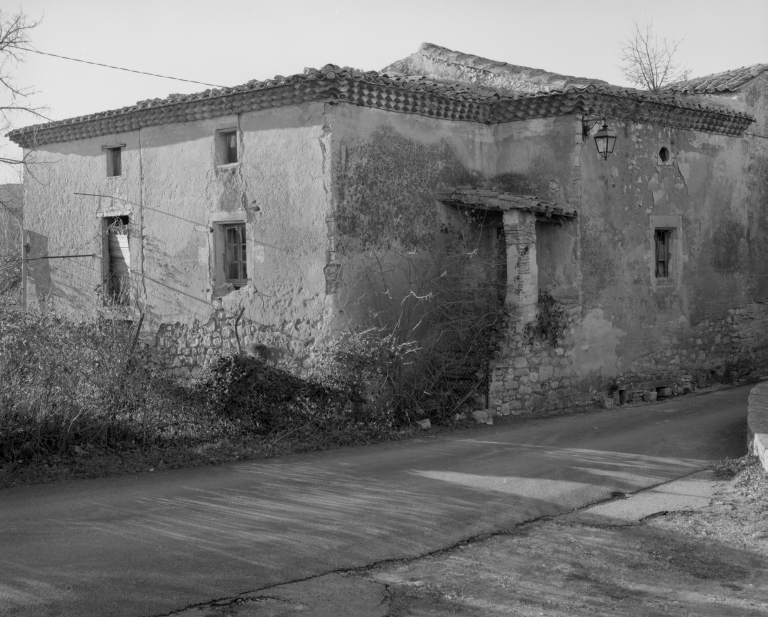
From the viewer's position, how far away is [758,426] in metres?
10.2

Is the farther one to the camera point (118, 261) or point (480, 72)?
point (480, 72)

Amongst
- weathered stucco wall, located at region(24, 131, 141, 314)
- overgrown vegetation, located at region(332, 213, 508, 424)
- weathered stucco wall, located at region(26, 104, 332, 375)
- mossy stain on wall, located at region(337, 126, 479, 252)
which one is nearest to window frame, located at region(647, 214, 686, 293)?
overgrown vegetation, located at region(332, 213, 508, 424)

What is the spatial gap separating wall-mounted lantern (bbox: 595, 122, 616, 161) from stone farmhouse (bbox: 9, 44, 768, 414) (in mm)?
422

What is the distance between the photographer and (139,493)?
8562 millimetres

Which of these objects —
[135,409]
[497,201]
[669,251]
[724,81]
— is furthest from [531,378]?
[724,81]

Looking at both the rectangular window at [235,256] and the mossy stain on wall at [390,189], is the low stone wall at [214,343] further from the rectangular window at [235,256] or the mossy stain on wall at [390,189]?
the mossy stain on wall at [390,189]

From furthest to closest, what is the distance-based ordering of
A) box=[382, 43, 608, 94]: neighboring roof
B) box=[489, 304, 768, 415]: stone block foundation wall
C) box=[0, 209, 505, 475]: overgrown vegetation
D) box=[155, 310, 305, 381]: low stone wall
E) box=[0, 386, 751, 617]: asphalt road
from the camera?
box=[382, 43, 608, 94]: neighboring roof < box=[489, 304, 768, 415]: stone block foundation wall < box=[155, 310, 305, 381]: low stone wall < box=[0, 209, 505, 475]: overgrown vegetation < box=[0, 386, 751, 617]: asphalt road

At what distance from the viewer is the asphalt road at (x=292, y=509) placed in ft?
19.7

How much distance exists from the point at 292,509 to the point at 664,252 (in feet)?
38.9

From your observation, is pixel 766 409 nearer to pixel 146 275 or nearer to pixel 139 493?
pixel 139 493

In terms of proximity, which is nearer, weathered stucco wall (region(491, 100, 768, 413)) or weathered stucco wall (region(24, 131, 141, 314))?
weathered stucco wall (region(491, 100, 768, 413))

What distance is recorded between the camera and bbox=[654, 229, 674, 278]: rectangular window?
1725 cm

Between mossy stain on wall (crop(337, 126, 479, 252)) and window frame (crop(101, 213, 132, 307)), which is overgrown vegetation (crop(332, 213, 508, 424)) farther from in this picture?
window frame (crop(101, 213, 132, 307))

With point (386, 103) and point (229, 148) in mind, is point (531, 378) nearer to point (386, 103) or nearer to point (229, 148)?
point (386, 103)
